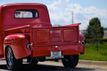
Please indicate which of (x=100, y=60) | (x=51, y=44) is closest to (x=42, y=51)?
(x=51, y=44)

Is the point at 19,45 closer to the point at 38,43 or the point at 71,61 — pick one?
the point at 38,43

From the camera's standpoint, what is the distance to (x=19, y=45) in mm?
12750

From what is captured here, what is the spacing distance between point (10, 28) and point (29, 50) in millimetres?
2246

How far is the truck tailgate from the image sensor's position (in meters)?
12.7

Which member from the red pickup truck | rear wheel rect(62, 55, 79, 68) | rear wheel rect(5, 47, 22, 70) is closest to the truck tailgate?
the red pickup truck

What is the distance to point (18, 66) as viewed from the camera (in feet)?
43.4

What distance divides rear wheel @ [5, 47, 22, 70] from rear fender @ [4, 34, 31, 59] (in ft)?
0.91

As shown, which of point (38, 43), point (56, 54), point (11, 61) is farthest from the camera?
point (11, 61)

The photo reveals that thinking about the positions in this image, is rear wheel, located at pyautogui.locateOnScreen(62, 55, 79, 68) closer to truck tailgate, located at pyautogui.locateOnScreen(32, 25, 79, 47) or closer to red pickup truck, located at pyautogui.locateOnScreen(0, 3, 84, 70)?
red pickup truck, located at pyautogui.locateOnScreen(0, 3, 84, 70)

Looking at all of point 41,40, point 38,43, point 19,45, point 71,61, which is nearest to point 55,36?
point 41,40

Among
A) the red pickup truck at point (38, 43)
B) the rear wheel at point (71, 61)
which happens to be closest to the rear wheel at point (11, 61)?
the red pickup truck at point (38, 43)

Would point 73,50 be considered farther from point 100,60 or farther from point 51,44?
point 100,60

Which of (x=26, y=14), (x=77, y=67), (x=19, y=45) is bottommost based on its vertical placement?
(x=77, y=67)

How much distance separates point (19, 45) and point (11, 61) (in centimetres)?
101
